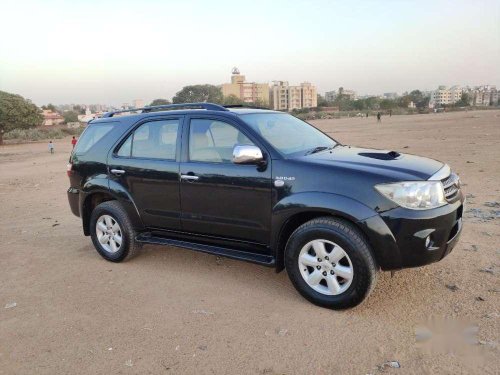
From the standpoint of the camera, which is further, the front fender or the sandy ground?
the front fender

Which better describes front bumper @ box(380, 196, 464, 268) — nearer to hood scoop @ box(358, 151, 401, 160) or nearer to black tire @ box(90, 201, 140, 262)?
hood scoop @ box(358, 151, 401, 160)

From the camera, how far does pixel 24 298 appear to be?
4.44m

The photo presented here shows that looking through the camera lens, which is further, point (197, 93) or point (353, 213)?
point (197, 93)

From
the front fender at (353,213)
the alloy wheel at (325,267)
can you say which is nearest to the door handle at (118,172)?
the front fender at (353,213)

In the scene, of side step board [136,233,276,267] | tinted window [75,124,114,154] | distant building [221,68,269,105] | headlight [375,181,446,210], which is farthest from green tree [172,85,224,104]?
headlight [375,181,446,210]

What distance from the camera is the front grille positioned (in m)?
3.68

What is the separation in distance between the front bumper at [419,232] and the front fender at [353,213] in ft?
0.18

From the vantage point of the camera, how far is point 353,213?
3525 millimetres

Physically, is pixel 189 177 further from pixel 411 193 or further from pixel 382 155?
pixel 411 193

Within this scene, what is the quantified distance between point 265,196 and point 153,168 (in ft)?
4.85

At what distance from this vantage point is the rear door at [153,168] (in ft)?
15.4

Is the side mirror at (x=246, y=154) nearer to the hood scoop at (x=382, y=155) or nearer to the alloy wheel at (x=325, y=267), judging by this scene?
the alloy wheel at (x=325, y=267)

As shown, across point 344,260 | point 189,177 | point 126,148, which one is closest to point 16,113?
point 126,148

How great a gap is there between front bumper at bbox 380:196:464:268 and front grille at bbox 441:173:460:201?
7.2 inches
